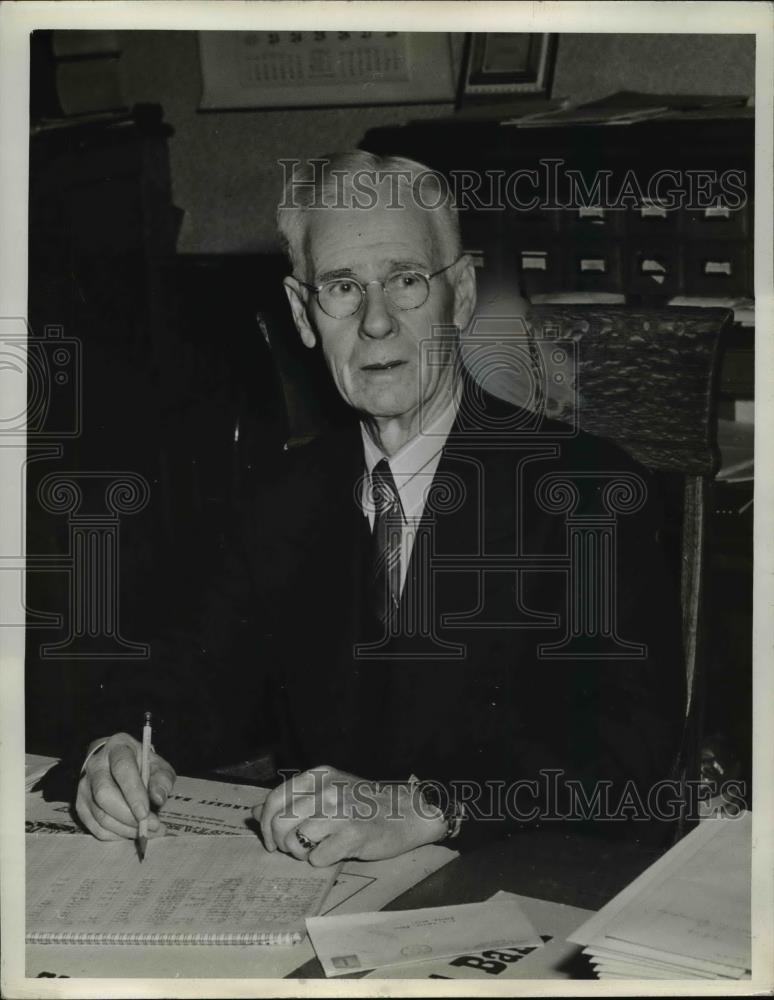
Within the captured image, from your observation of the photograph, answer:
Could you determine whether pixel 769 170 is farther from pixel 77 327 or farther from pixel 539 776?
pixel 77 327

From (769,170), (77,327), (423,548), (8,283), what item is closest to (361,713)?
(423,548)

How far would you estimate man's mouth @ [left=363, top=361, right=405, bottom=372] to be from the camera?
1615 millimetres

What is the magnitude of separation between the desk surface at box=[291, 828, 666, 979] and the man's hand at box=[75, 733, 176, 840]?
295 millimetres

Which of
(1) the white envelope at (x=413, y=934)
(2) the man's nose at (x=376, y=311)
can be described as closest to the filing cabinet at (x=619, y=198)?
(2) the man's nose at (x=376, y=311)

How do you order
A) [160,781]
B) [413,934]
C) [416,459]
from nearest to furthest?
[413,934] < [160,781] < [416,459]

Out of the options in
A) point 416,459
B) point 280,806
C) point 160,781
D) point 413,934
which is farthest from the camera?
point 416,459

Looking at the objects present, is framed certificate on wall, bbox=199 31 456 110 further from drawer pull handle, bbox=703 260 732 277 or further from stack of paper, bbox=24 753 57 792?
stack of paper, bbox=24 753 57 792

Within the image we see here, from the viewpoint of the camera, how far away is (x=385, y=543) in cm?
165

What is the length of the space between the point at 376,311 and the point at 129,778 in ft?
2.41

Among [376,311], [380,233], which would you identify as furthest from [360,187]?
[376,311]

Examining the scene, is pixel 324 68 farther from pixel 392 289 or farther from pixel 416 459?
pixel 416 459

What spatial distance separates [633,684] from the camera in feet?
5.25

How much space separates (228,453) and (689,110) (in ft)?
2.75

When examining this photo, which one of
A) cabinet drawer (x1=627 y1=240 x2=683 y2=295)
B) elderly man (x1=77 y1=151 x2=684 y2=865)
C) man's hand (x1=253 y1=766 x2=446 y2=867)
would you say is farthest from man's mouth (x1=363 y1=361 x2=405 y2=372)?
man's hand (x1=253 y1=766 x2=446 y2=867)
